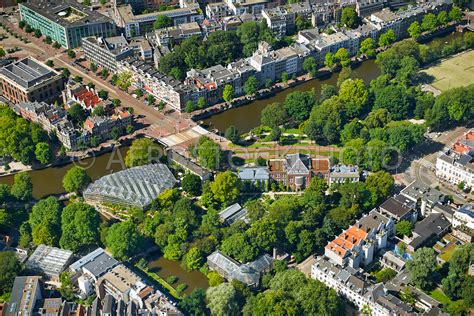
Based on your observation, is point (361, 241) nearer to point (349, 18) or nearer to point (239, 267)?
point (239, 267)

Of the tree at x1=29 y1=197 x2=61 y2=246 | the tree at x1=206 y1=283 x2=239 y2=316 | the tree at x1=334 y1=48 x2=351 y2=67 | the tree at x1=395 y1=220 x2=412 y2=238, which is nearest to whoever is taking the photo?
the tree at x1=206 y1=283 x2=239 y2=316

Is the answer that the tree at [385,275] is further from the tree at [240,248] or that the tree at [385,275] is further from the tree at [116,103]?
the tree at [116,103]

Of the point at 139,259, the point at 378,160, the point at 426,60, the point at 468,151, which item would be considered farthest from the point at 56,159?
the point at 426,60

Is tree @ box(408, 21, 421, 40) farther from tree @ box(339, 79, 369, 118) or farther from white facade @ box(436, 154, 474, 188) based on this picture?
white facade @ box(436, 154, 474, 188)

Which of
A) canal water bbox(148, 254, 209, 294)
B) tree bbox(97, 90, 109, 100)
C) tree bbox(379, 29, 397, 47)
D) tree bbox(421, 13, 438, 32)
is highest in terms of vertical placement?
tree bbox(421, 13, 438, 32)

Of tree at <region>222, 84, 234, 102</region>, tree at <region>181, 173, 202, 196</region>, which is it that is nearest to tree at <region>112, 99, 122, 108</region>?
tree at <region>222, 84, 234, 102</region>

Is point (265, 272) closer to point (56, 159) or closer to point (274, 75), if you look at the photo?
point (56, 159)

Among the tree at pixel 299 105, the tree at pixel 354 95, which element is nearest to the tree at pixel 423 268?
the tree at pixel 354 95
